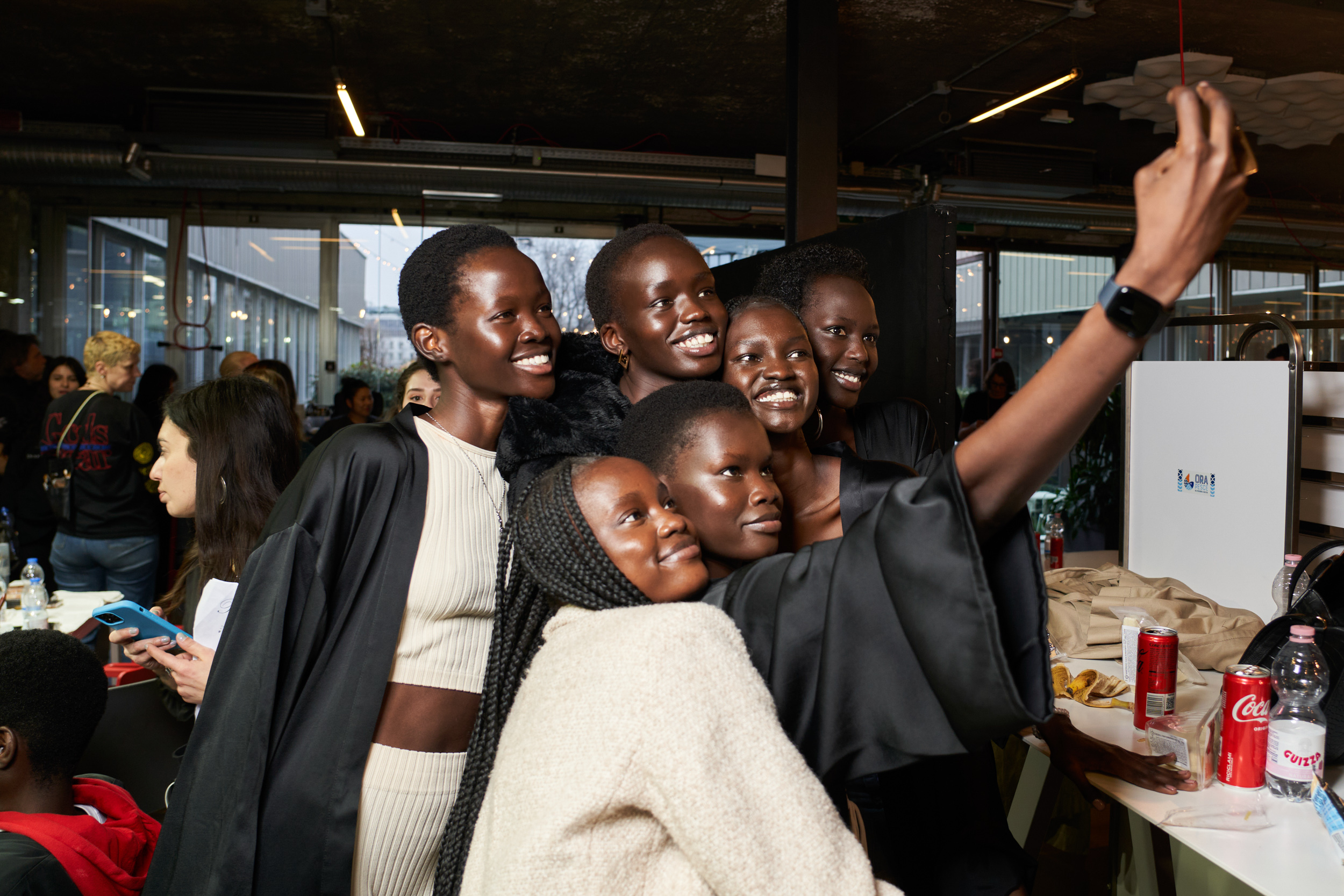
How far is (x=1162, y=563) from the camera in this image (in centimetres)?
328

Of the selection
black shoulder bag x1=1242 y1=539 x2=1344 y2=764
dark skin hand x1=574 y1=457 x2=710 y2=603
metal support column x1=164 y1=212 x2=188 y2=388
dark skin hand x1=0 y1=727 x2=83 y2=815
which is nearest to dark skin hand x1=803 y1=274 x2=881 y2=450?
dark skin hand x1=574 y1=457 x2=710 y2=603

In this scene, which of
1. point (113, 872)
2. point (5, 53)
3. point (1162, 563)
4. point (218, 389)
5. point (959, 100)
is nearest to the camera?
point (113, 872)

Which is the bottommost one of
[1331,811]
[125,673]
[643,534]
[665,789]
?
[125,673]

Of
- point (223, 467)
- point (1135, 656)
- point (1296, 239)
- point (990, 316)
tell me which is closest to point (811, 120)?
point (1135, 656)

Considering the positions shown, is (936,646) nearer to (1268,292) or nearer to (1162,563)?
(1162,563)

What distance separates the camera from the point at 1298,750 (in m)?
1.62

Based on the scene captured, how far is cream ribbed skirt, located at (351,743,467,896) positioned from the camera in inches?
50.1

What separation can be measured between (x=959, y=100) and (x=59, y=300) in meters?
7.19

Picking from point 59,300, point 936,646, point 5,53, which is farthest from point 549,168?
point 936,646

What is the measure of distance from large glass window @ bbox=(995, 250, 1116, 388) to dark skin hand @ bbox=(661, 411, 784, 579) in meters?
7.91

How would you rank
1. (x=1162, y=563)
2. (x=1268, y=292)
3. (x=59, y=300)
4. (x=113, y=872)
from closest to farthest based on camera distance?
(x=113, y=872)
(x=1162, y=563)
(x=59, y=300)
(x=1268, y=292)

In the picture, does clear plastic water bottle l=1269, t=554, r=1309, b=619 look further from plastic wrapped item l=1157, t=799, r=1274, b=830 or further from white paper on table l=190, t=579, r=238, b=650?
white paper on table l=190, t=579, r=238, b=650

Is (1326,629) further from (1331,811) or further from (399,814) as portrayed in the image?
(399,814)

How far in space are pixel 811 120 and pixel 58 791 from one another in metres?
3.41
